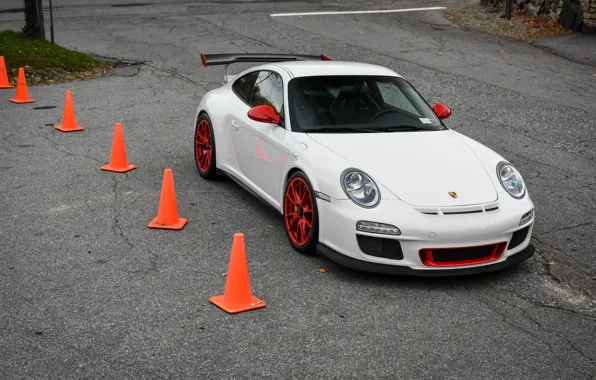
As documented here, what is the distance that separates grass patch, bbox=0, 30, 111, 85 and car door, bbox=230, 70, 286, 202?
7.53 metres

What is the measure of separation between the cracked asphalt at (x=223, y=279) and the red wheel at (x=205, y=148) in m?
0.18

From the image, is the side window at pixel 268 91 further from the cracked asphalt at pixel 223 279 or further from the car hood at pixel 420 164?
the cracked asphalt at pixel 223 279

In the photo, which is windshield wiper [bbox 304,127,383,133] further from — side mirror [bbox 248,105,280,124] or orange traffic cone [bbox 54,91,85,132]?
orange traffic cone [bbox 54,91,85,132]

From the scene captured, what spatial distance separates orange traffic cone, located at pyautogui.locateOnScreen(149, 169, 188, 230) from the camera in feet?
25.0

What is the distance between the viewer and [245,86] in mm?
8711

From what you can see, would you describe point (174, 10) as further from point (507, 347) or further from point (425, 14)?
point (507, 347)

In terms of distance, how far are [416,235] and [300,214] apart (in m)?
1.13

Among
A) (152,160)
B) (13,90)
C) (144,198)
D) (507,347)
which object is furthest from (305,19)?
(507,347)

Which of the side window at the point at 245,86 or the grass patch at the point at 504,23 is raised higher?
the side window at the point at 245,86

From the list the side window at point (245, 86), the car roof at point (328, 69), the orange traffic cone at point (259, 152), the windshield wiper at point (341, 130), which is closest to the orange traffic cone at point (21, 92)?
the side window at point (245, 86)

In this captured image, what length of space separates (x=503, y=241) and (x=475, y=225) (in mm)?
330

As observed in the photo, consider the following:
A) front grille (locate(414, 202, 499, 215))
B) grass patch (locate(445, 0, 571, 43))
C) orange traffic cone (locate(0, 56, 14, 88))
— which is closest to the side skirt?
front grille (locate(414, 202, 499, 215))

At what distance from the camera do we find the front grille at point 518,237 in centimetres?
666

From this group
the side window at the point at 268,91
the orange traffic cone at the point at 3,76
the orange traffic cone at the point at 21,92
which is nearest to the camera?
the side window at the point at 268,91
